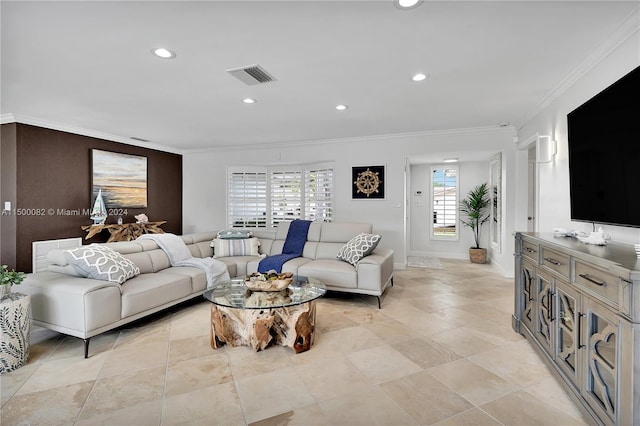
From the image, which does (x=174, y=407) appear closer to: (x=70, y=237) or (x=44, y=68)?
(x=44, y=68)

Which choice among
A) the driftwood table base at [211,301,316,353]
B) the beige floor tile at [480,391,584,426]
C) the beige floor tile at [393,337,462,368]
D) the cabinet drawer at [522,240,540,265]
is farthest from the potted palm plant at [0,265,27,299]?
the cabinet drawer at [522,240,540,265]

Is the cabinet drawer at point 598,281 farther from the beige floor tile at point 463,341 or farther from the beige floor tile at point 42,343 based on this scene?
the beige floor tile at point 42,343

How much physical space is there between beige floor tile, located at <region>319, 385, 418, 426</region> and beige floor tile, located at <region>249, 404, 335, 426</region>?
4cm

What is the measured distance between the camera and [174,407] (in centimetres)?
189

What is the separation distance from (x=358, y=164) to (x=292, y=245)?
6.66 ft

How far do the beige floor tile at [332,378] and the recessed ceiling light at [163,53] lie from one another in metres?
2.63

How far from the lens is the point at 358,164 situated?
19.0 ft

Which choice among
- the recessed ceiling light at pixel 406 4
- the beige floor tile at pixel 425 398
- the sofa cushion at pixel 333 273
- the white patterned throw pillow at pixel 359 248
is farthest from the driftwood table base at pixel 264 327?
the recessed ceiling light at pixel 406 4

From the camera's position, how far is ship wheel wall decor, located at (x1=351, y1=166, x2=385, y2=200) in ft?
18.5

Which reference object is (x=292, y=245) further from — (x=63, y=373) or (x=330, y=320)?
(x=63, y=373)

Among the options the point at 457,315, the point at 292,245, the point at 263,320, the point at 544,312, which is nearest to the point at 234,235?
the point at 292,245

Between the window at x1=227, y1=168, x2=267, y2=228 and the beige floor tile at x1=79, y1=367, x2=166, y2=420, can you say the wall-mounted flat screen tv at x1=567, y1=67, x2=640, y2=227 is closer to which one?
the beige floor tile at x1=79, y1=367, x2=166, y2=420

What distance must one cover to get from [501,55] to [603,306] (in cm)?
200

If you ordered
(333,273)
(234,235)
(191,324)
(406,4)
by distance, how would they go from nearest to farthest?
(406,4)
(191,324)
(333,273)
(234,235)
